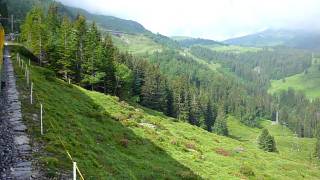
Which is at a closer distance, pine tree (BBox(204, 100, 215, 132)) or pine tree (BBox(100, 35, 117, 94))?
pine tree (BBox(100, 35, 117, 94))

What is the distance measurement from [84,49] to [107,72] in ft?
28.4

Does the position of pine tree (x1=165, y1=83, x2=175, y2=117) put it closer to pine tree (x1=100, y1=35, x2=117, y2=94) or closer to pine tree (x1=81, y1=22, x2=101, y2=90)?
pine tree (x1=100, y1=35, x2=117, y2=94)

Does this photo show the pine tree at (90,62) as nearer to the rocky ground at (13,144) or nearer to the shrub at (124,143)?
the shrub at (124,143)

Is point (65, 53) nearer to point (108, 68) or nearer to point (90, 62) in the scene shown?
point (90, 62)

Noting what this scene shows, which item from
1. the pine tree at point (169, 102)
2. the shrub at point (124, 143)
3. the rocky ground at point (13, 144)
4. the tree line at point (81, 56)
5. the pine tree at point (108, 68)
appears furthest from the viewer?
the pine tree at point (169, 102)

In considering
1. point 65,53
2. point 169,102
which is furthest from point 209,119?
point 65,53

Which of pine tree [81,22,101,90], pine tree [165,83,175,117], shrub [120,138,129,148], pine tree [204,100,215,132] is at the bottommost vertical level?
pine tree [204,100,215,132]

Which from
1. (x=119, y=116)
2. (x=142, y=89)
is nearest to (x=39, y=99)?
(x=119, y=116)

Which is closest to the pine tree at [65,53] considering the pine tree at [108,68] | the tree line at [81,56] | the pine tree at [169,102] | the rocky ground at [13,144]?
the tree line at [81,56]

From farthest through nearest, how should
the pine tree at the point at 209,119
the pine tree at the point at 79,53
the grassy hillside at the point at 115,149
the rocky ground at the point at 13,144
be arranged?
the pine tree at the point at 209,119 < the pine tree at the point at 79,53 < the grassy hillside at the point at 115,149 < the rocky ground at the point at 13,144

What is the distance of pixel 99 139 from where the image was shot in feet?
139

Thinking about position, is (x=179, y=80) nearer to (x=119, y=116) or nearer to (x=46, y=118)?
(x=119, y=116)

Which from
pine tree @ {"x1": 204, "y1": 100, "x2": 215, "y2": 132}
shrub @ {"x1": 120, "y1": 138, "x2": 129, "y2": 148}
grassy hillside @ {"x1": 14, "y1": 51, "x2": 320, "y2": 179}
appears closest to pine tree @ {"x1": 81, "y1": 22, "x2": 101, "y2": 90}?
grassy hillside @ {"x1": 14, "y1": 51, "x2": 320, "y2": 179}

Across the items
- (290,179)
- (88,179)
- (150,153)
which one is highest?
(88,179)
